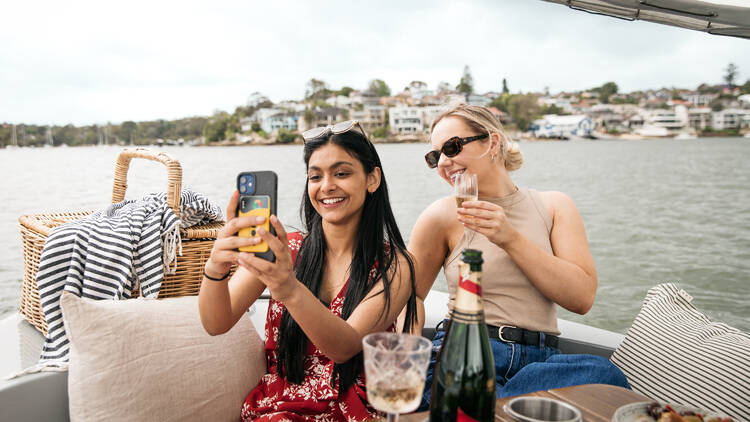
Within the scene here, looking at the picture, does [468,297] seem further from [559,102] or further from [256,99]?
[559,102]

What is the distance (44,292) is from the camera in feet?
6.70

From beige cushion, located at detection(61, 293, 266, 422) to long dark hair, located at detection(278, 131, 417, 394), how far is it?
0.87 ft

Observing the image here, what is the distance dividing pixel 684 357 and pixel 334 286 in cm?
136

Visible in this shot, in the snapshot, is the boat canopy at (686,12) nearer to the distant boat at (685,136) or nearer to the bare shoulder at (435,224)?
the bare shoulder at (435,224)

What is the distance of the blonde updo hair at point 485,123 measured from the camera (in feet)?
7.32

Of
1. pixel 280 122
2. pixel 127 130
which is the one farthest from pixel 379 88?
pixel 127 130

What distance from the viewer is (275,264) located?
1126 millimetres

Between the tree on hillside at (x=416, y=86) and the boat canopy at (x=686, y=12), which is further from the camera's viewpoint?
the tree on hillside at (x=416, y=86)

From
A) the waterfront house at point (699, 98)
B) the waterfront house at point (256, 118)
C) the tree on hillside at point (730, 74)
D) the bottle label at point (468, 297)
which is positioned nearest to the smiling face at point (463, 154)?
the bottle label at point (468, 297)

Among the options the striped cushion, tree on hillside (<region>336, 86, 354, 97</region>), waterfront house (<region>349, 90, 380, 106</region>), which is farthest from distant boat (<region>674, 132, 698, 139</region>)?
the striped cushion

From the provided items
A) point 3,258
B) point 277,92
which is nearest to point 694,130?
Answer: point 277,92

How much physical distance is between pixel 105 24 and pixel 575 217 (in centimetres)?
6220

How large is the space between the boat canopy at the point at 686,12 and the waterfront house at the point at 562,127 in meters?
63.9

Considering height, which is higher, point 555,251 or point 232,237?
point 232,237
